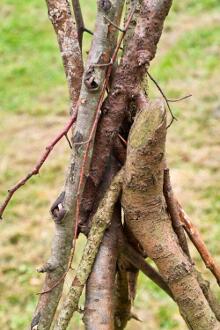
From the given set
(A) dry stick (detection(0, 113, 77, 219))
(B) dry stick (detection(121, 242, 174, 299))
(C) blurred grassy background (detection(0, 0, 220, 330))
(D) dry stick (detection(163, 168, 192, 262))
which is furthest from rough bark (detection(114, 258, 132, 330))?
(C) blurred grassy background (detection(0, 0, 220, 330))

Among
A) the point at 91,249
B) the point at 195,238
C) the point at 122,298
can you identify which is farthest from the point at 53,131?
the point at 91,249

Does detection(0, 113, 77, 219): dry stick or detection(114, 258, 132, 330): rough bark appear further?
detection(114, 258, 132, 330): rough bark

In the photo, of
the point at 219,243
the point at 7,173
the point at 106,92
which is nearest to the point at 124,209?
the point at 106,92

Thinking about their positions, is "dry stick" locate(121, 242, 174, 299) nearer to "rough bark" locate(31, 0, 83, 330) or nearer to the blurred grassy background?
"rough bark" locate(31, 0, 83, 330)

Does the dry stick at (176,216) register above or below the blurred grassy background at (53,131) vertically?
below

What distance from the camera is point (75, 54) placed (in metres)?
1.38

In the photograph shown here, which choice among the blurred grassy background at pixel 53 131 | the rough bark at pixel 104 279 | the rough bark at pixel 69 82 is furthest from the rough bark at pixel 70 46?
the blurred grassy background at pixel 53 131

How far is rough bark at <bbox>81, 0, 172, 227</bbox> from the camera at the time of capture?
4.29 feet

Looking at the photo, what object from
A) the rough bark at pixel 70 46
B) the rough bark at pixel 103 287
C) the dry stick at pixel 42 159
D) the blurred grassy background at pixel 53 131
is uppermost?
the blurred grassy background at pixel 53 131

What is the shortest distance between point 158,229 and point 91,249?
13 centimetres

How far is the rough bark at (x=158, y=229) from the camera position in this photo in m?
1.26

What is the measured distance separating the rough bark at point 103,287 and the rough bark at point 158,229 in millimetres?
55

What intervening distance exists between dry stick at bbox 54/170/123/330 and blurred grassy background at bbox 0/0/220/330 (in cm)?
125

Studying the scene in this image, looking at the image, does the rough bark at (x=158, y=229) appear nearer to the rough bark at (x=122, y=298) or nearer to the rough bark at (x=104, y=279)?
the rough bark at (x=104, y=279)
